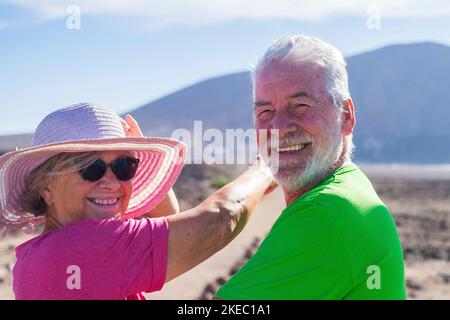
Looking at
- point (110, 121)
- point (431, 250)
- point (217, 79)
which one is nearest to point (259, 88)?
point (110, 121)

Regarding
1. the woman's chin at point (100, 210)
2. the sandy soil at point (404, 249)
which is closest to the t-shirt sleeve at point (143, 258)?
the woman's chin at point (100, 210)

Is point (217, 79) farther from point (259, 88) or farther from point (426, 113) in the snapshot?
point (259, 88)

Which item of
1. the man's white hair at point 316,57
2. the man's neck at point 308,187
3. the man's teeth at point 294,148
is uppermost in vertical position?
the man's white hair at point 316,57

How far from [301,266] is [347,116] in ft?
3.11

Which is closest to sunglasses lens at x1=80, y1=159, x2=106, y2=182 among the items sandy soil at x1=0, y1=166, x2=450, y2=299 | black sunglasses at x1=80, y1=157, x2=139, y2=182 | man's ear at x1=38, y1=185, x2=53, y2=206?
black sunglasses at x1=80, y1=157, x2=139, y2=182

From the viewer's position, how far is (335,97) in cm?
283

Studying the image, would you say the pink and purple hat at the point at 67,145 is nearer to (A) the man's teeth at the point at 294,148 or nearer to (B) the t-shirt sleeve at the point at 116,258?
(B) the t-shirt sleeve at the point at 116,258

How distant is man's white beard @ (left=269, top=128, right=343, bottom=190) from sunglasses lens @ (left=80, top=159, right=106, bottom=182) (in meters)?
0.68

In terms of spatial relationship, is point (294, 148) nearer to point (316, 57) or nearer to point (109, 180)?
point (316, 57)

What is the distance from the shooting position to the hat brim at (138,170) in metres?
2.69

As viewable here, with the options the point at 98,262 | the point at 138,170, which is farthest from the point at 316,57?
the point at 98,262

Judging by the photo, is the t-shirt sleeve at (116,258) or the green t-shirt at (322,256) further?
the t-shirt sleeve at (116,258)

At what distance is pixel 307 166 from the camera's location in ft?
8.95

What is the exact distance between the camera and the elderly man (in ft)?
7.15
